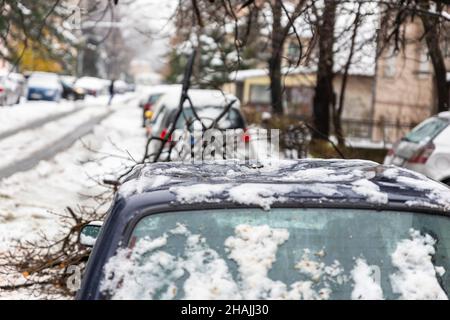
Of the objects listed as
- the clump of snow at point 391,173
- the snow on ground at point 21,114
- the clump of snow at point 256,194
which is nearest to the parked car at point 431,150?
the clump of snow at point 391,173

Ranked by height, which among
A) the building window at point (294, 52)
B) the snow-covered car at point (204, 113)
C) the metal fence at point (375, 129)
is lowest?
the metal fence at point (375, 129)

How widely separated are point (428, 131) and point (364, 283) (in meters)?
9.14

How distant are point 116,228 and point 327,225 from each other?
0.84m

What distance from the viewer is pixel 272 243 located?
3232 millimetres

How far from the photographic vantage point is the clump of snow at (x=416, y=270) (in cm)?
320

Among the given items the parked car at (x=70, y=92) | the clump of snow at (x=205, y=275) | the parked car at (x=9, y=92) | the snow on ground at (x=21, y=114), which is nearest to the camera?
the clump of snow at (x=205, y=275)

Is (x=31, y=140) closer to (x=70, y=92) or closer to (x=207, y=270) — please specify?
(x=207, y=270)

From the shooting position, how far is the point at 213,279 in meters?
3.11

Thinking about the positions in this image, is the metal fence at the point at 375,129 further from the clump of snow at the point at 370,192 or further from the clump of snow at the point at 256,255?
the clump of snow at the point at 256,255

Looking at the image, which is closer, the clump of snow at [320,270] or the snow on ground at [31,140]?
the clump of snow at [320,270]

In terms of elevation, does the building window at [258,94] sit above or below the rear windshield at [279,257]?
below

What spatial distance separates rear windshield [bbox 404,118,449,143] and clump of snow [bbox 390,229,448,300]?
8504 millimetres

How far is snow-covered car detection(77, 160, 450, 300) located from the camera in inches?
123

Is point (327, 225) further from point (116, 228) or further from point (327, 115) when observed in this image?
point (327, 115)
